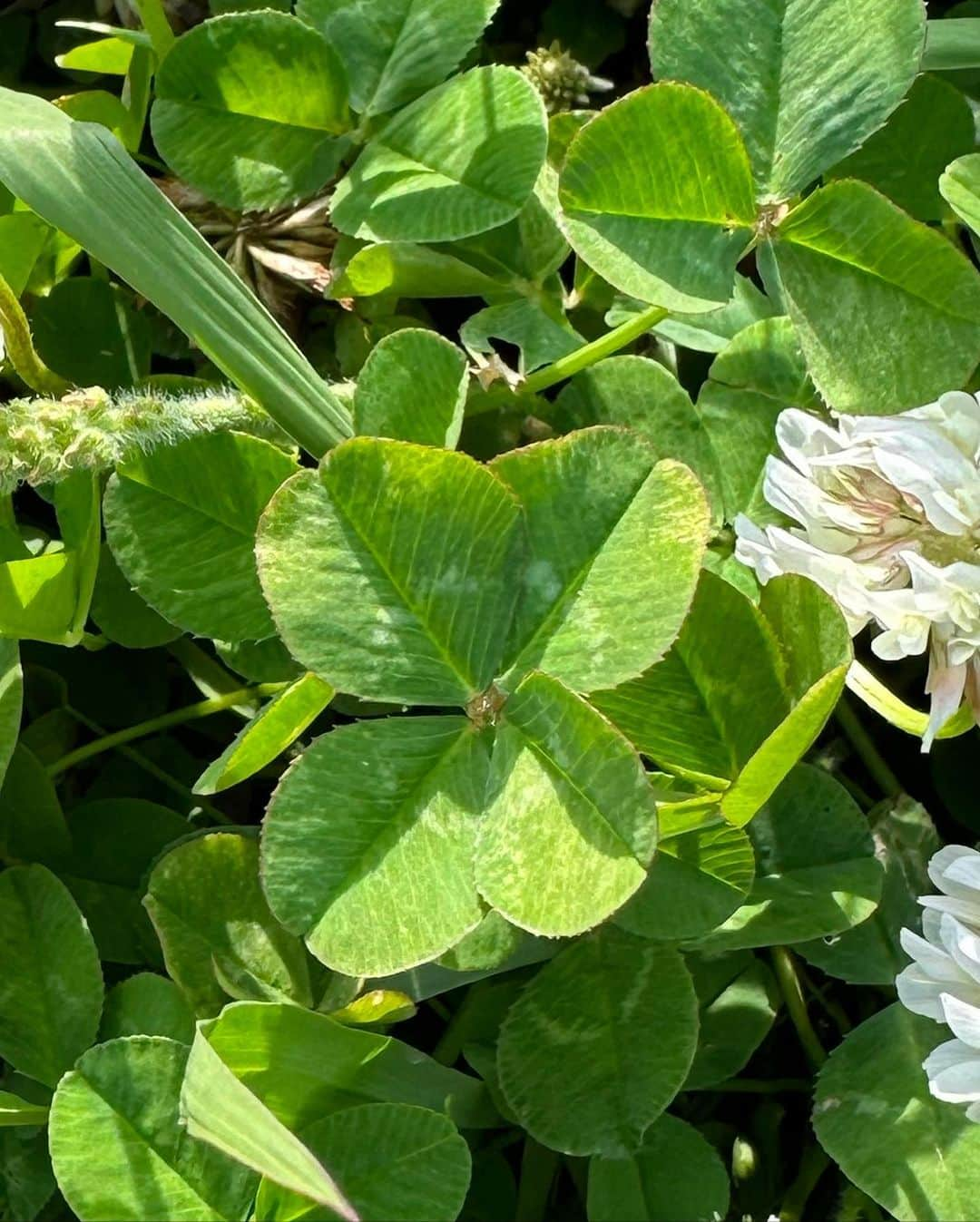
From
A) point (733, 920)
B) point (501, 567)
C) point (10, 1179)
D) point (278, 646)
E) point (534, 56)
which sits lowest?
point (10, 1179)

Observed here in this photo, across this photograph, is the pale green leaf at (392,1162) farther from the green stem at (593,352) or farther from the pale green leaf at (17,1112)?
the green stem at (593,352)

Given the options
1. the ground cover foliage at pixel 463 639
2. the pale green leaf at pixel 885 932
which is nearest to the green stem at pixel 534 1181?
the ground cover foliage at pixel 463 639

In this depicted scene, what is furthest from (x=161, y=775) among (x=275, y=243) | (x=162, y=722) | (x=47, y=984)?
(x=275, y=243)

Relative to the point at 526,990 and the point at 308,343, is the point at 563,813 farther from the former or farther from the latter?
the point at 308,343

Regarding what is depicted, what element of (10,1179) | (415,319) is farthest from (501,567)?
(10,1179)

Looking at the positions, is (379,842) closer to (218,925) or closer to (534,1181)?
(218,925)

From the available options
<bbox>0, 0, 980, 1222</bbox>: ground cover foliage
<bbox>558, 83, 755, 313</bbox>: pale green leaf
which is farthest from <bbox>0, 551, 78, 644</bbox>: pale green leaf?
<bbox>558, 83, 755, 313</bbox>: pale green leaf
